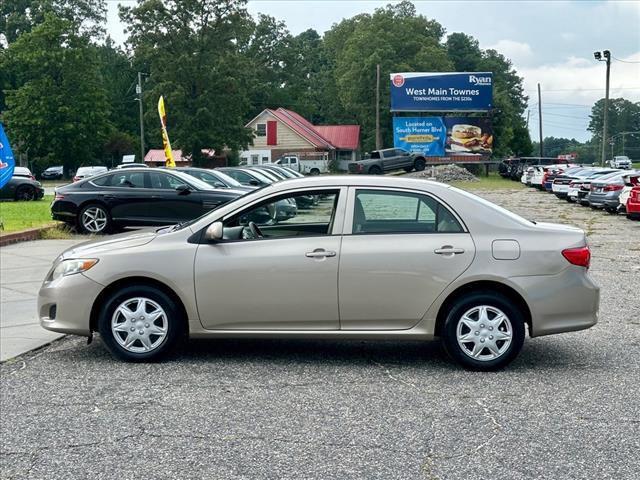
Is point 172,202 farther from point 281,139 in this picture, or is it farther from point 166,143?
point 281,139

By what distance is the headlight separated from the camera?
640 centimetres

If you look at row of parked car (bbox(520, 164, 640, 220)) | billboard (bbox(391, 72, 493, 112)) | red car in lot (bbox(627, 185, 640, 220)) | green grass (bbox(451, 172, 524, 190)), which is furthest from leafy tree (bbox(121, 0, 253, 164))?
red car in lot (bbox(627, 185, 640, 220))

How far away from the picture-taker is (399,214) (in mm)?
6359

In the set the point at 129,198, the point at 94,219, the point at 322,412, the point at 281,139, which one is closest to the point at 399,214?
the point at 322,412

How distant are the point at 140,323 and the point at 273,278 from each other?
121 cm

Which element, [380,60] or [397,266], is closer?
[397,266]

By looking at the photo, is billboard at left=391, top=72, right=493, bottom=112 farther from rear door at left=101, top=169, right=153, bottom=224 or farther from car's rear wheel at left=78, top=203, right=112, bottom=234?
car's rear wheel at left=78, top=203, right=112, bottom=234

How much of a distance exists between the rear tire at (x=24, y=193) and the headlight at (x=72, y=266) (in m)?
25.7

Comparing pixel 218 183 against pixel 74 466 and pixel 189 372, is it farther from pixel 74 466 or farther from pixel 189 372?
pixel 74 466

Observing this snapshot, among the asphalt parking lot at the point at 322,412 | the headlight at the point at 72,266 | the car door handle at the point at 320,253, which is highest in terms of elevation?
the car door handle at the point at 320,253

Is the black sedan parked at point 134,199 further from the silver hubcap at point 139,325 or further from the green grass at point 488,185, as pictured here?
the green grass at point 488,185

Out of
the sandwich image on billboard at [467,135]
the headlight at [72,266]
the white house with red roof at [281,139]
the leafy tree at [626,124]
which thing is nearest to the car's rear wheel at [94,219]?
the headlight at [72,266]

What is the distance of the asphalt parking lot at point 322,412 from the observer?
14.3 feet

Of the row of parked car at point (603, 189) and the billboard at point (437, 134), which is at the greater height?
the billboard at point (437, 134)
